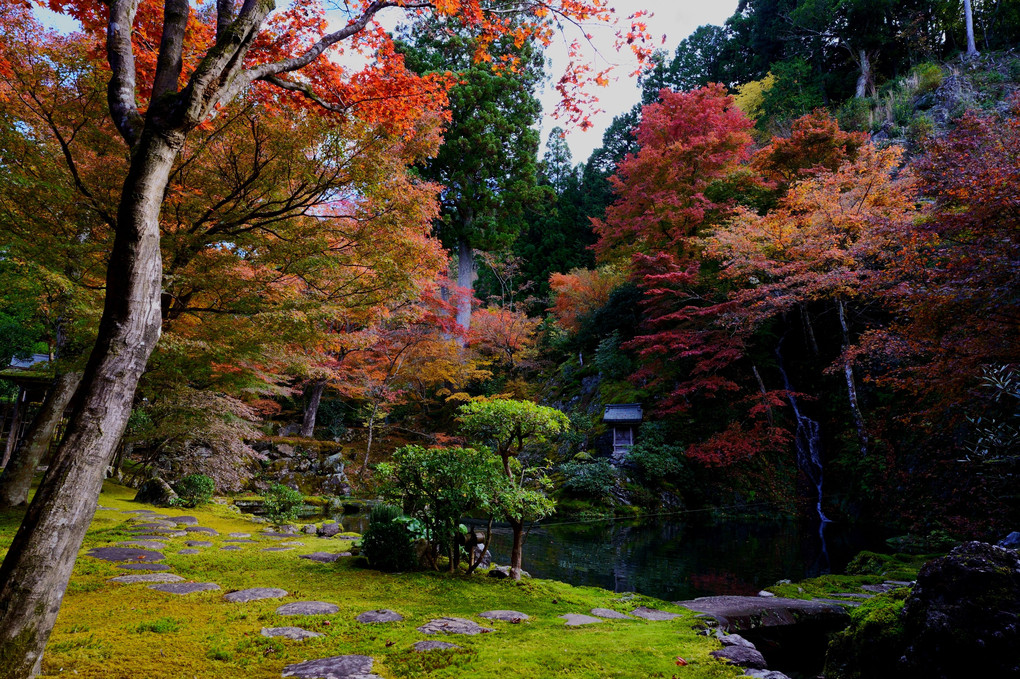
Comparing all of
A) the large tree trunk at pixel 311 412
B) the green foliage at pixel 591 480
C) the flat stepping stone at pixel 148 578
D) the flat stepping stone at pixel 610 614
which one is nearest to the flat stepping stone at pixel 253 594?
the flat stepping stone at pixel 148 578

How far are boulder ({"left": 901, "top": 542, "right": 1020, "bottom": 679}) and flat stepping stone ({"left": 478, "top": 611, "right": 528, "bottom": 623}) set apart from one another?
2.15 meters

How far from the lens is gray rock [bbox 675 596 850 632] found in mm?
3521

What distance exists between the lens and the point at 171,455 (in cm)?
1080

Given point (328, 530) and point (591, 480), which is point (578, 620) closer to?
point (328, 530)

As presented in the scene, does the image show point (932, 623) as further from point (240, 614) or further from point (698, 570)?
point (698, 570)

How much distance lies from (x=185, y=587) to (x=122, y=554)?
1.48 meters

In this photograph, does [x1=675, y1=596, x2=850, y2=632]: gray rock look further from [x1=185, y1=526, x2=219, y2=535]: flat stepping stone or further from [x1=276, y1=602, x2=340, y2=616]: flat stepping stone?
[x1=185, y1=526, x2=219, y2=535]: flat stepping stone

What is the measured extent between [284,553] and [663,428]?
981 cm

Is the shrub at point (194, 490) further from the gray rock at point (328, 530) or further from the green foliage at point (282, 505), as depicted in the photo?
the gray rock at point (328, 530)

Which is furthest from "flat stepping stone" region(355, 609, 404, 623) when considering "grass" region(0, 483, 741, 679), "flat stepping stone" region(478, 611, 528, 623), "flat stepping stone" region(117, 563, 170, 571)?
"flat stepping stone" region(117, 563, 170, 571)

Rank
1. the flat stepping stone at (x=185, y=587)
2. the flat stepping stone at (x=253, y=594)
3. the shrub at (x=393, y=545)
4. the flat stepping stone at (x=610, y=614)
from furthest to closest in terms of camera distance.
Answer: the shrub at (x=393, y=545), the flat stepping stone at (x=610, y=614), the flat stepping stone at (x=185, y=587), the flat stepping stone at (x=253, y=594)

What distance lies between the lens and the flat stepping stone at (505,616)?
327 centimetres

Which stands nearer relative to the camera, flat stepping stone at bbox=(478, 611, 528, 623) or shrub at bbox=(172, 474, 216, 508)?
flat stepping stone at bbox=(478, 611, 528, 623)

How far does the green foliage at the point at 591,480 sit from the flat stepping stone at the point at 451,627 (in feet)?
27.7
